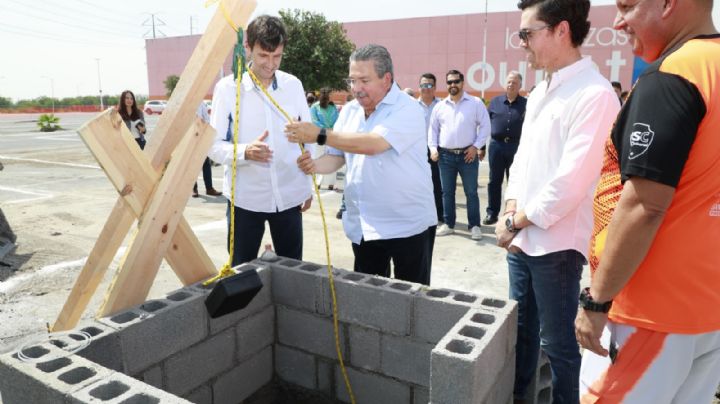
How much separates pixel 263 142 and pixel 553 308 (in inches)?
75.0

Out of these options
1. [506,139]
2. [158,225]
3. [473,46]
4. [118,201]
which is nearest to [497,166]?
[506,139]

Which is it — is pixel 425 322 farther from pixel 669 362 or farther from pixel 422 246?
pixel 669 362

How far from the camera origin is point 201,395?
2.63m

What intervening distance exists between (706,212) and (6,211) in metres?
9.00

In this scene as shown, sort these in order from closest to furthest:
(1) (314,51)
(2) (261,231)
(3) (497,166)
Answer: (2) (261,231) < (3) (497,166) < (1) (314,51)

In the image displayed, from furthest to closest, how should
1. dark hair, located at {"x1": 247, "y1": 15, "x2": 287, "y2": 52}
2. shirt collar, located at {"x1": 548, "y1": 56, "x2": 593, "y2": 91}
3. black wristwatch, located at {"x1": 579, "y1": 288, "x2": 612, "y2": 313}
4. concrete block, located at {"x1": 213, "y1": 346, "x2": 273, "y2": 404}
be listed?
dark hair, located at {"x1": 247, "y1": 15, "x2": 287, "y2": 52} → concrete block, located at {"x1": 213, "y1": 346, "x2": 273, "y2": 404} → shirt collar, located at {"x1": 548, "y1": 56, "x2": 593, "y2": 91} → black wristwatch, located at {"x1": 579, "y1": 288, "x2": 612, "y2": 313}

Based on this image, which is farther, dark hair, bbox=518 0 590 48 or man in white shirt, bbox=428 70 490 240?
man in white shirt, bbox=428 70 490 240

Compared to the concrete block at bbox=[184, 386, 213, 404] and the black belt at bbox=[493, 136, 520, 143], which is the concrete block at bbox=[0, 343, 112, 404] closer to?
the concrete block at bbox=[184, 386, 213, 404]

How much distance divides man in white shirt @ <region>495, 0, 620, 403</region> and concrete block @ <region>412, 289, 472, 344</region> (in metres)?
0.38

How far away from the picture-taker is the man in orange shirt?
1.33 meters

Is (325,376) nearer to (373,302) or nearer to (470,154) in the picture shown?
(373,302)

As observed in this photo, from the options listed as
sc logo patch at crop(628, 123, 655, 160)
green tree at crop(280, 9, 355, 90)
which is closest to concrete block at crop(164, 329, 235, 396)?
sc logo patch at crop(628, 123, 655, 160)

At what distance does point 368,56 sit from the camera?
2.78m

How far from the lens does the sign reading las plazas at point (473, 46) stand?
101ft
